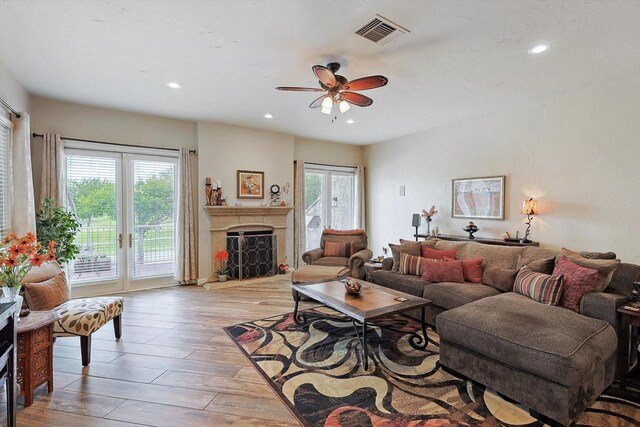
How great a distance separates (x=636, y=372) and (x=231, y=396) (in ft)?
10.0

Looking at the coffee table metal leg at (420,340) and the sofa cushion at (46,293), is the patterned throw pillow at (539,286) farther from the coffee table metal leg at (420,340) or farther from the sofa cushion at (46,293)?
the sofa cushion at (46,293)

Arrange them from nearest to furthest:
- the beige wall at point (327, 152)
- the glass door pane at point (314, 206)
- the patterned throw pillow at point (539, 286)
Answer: the patterned throw pillow at point (539, 286) < the beige wall at point (327, 152) < the glass door pane at point (314, 206)

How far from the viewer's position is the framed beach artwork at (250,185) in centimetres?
575

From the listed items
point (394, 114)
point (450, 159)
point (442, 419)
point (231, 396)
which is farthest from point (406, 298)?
point (450, 159)

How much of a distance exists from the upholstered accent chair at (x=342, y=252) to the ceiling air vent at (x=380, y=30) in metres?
2.70

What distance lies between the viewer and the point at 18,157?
341cm

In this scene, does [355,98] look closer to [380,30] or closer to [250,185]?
[380,30]

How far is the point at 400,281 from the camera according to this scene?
3709 millimetres

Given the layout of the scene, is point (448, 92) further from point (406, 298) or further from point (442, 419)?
point (442, 419)

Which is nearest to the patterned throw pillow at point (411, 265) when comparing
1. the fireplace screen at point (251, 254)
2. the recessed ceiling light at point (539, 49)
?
the recessed ceiling light at point (539, 49)

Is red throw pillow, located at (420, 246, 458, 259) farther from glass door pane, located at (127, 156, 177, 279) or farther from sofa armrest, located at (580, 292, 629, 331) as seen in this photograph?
glass door pane, located at (127, 156, 177, 279)

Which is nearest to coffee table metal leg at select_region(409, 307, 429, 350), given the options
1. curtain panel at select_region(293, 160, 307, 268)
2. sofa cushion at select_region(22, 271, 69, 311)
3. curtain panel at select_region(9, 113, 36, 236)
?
sofa cushion at select_region(22, 271, 69, 311)

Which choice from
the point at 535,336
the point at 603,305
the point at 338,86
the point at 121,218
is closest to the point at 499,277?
the point at 603,305

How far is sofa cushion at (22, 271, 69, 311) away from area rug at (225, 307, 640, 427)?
1.59m
